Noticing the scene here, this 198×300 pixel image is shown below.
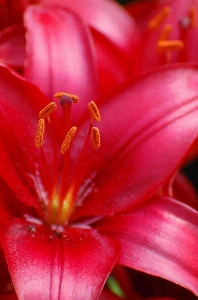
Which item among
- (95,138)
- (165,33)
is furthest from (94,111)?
(165,33)

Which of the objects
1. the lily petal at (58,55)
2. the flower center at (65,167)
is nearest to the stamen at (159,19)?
the lily petal at (58,55)

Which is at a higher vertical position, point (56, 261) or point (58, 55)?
point (58, 55)

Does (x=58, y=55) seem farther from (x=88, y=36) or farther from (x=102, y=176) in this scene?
(x=102, y=176)

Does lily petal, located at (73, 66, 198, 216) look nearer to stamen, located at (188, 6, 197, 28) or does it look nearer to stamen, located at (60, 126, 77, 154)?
stamen, located at (60, 126, 77, 154)

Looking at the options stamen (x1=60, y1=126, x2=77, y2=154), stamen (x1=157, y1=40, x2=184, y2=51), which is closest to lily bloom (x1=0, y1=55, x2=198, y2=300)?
stamen (x1=60, y1=126, x2=77, y2=154)

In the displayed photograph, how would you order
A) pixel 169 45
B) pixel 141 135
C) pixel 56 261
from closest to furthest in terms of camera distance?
1. pixel 56 261
2. pixel 141 135
3. pixel 169 45

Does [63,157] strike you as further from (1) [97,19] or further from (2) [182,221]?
(1) [97,19]

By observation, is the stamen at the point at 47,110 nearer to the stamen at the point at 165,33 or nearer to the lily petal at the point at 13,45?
the lily petal at the point at 13,45
